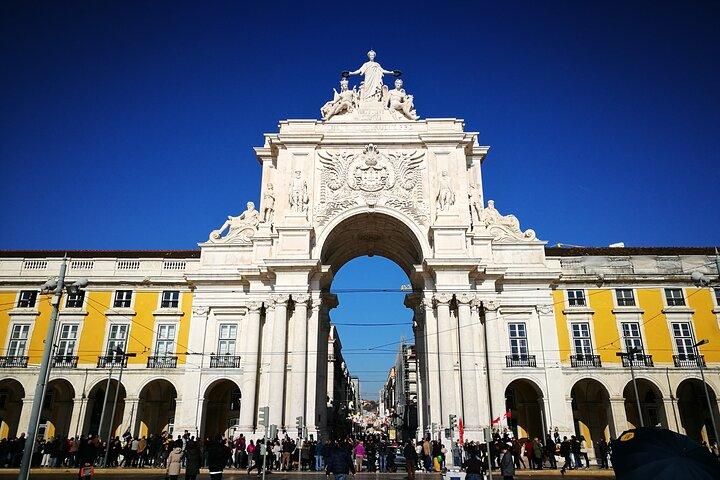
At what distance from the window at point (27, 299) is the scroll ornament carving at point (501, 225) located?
3016 cm

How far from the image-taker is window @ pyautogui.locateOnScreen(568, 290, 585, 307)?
3397cm

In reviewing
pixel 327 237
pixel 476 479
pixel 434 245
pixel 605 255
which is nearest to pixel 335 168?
pixel 327 237

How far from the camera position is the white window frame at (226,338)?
111 ft

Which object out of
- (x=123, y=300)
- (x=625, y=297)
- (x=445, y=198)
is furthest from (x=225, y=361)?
(x=625, y=297)

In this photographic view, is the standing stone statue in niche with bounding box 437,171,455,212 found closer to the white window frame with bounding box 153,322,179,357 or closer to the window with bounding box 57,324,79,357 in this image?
the white window frame with bounding box 153,322,179,357

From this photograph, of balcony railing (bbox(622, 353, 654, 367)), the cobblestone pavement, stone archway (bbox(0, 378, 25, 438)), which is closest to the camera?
the cobblestone pavement

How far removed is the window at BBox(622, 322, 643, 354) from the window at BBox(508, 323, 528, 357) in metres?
6.19

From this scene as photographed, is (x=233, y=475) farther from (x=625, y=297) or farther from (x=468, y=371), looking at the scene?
(x=625, y=297)

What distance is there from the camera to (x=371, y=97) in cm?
3803

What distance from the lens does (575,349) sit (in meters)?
33.0

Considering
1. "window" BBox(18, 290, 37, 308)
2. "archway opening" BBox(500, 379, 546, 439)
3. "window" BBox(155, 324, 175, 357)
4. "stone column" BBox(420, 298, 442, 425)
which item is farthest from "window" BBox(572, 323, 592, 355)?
"window" BBox(18, 290, 37, 308)

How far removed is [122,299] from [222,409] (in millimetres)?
10070

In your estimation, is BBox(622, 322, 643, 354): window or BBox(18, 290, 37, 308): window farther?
BBox(18, 290, 37, 308): window

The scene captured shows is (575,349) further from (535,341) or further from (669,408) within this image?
(669,408)
